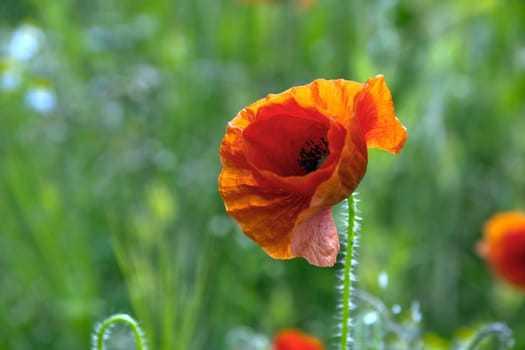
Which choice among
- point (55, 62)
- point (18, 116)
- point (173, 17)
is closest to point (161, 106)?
point (55, 62)

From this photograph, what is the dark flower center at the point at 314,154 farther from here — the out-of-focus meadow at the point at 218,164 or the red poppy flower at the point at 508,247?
the red poppy flower at the point at 508,247

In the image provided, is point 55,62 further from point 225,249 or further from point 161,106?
point 225,249

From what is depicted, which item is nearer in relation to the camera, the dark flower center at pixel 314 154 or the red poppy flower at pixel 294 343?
the dark flower center at pixel 314 154

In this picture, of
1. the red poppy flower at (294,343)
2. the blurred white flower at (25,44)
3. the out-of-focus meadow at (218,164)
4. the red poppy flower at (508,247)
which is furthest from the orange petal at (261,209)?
the blurred white flower at (25,44)

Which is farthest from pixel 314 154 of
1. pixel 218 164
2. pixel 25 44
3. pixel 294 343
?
pixel 218 164

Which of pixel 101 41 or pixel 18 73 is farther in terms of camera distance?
pixel 101 41

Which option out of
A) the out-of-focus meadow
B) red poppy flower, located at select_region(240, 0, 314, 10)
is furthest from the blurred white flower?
red poppy flower, located at select_region(240, 0, 314, 10)
